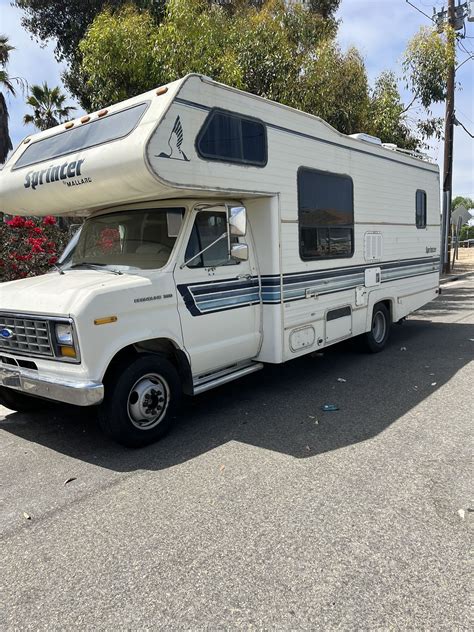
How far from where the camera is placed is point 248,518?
3.34 meters

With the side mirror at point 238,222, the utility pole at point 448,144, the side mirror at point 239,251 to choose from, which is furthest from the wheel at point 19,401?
the utility pole at point 448,144

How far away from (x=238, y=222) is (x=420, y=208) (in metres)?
5.20

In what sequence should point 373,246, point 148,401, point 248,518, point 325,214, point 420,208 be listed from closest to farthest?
point 248,518 → point 148,401 → point 325,214 → point 373,246 → point 420,208

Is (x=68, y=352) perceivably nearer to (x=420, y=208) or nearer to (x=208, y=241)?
(x=208, y=241)

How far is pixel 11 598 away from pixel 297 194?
4615 mm

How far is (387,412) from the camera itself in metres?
5.18

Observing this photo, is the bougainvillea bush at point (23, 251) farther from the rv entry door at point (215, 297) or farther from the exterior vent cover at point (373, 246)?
the exterior vent cover at point (373, 246)

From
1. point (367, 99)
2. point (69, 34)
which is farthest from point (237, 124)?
point (69, 34)

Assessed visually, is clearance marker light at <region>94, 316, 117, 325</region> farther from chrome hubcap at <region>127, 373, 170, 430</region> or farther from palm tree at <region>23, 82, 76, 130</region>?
palm tree at <region>23, 82, 76, 130</region>

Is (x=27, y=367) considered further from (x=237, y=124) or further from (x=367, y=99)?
(x=367, y=99)

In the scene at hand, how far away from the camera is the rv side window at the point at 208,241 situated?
4.86 m

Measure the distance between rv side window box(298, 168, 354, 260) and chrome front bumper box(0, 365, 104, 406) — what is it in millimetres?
2991

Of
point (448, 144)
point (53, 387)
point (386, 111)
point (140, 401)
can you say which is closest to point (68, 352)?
point (53, 387)

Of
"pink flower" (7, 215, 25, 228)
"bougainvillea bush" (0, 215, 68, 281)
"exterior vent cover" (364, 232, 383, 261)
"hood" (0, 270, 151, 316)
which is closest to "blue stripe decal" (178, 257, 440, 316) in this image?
"exterior vent cover" (364, 232, 383, 261)
